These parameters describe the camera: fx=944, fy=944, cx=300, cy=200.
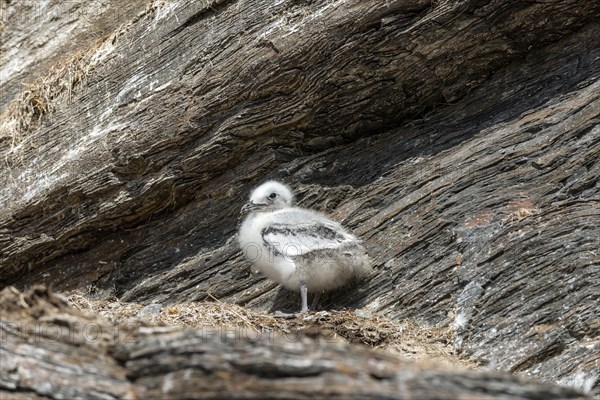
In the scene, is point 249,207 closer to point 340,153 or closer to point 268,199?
point 268,199

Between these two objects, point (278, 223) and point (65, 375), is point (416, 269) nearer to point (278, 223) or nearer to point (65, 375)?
point (278, 223)

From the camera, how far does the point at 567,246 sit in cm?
970

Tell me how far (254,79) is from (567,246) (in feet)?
14.4

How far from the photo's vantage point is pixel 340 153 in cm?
1224

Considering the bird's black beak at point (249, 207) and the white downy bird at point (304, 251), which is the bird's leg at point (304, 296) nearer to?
the white downy bird at point (304, 251)

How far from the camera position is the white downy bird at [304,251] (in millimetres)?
10594

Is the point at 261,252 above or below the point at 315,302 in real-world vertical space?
above

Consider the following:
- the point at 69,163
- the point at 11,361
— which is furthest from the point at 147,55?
the point at 11,361

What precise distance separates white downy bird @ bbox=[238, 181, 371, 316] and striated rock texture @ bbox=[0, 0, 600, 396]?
0.41 meters

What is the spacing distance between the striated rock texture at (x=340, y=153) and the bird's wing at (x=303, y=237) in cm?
63

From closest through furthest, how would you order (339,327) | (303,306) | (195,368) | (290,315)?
(195,368), (339,327), (290,315), (303,306)

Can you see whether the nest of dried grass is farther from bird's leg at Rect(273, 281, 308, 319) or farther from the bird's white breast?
the bird's white breast

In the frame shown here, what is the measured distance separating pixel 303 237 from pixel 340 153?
6.26ft

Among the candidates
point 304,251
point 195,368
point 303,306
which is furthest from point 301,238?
point 195,368
